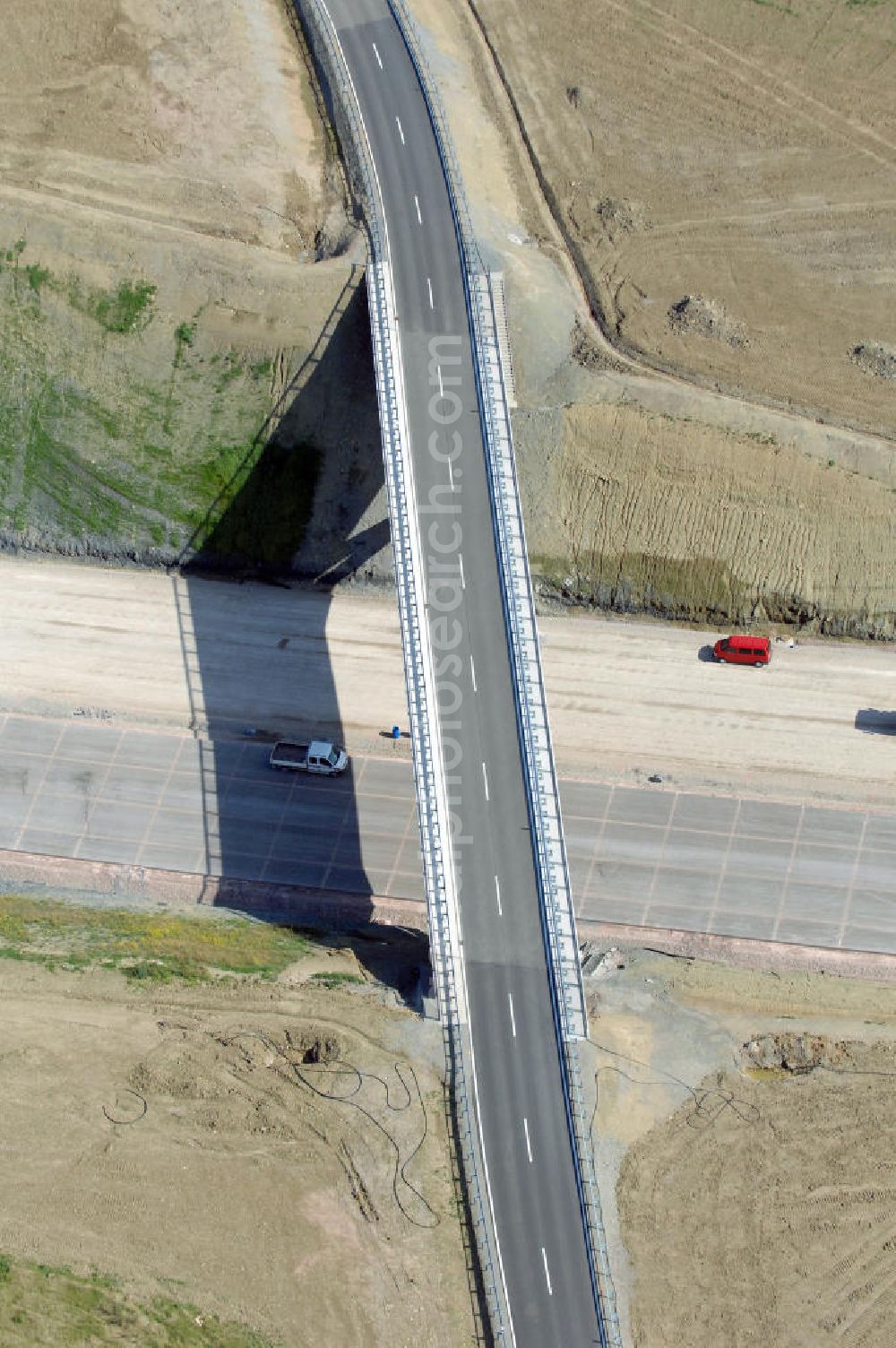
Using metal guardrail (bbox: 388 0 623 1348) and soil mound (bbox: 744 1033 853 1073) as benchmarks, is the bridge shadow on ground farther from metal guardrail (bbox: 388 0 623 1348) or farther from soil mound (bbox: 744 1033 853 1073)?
soil mound (bbox: 744 1033 853 1073)

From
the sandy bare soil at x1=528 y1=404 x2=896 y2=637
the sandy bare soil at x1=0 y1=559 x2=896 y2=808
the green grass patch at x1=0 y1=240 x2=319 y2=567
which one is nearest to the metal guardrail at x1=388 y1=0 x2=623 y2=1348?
the sandy bare soil at x1=528 y1=404 x2=896 y2=637

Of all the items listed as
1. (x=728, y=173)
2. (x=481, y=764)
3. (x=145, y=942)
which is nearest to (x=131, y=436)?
(x=145, y=942)

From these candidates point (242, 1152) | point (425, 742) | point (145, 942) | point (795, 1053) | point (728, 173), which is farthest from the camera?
point (728, 173)

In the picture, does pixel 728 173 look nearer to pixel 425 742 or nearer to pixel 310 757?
pixel 310 757

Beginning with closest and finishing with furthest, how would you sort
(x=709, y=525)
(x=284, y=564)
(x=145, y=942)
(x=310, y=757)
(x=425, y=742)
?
(x=425, y=742) < (x=145, y=942) < (x=310, y=757) < (x=709, y=525) < (x=284, y=564)

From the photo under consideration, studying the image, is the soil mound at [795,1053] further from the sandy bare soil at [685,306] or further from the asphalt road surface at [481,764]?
the sandy bare soil at [685,306]

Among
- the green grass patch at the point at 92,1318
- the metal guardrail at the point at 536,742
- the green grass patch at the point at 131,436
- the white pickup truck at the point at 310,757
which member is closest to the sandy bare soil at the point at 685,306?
the metal guardrail at the point at 536,742
